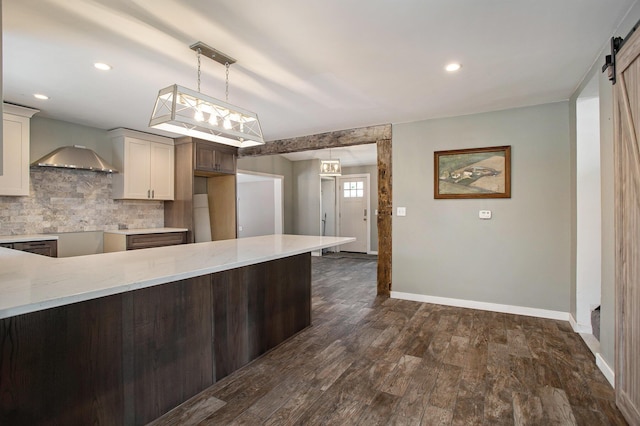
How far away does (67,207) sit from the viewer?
420 cm

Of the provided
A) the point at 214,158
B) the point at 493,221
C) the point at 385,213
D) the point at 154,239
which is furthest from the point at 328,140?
the point at 154,239

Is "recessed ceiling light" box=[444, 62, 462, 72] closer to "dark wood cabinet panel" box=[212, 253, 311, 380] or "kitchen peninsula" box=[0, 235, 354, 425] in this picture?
"kitchen peninsula" box=[0, 235, 354, 425]

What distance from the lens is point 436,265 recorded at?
4082mm

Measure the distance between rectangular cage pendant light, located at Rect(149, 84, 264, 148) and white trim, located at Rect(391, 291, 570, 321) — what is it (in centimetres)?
291

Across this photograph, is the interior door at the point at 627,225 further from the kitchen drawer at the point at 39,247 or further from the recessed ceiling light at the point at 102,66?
the kitchen drawer at the point at 39,247

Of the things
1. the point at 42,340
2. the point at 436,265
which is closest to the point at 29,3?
the point at 42,340

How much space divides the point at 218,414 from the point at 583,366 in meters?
2.64

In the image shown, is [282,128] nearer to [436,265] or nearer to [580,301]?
[436,265]

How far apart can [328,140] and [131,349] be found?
12.1 ft

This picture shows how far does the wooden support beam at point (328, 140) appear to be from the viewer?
441 centimetres

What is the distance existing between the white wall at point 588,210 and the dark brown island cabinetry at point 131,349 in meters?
3.02

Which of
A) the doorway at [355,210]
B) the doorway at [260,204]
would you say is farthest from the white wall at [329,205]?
the doorway at [260,204]

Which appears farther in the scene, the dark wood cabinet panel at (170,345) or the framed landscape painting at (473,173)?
the framed landscape painting at (473,173)

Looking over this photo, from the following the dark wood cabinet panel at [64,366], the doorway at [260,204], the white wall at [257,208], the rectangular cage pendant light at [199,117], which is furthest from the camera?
the white wall at [257,208]
